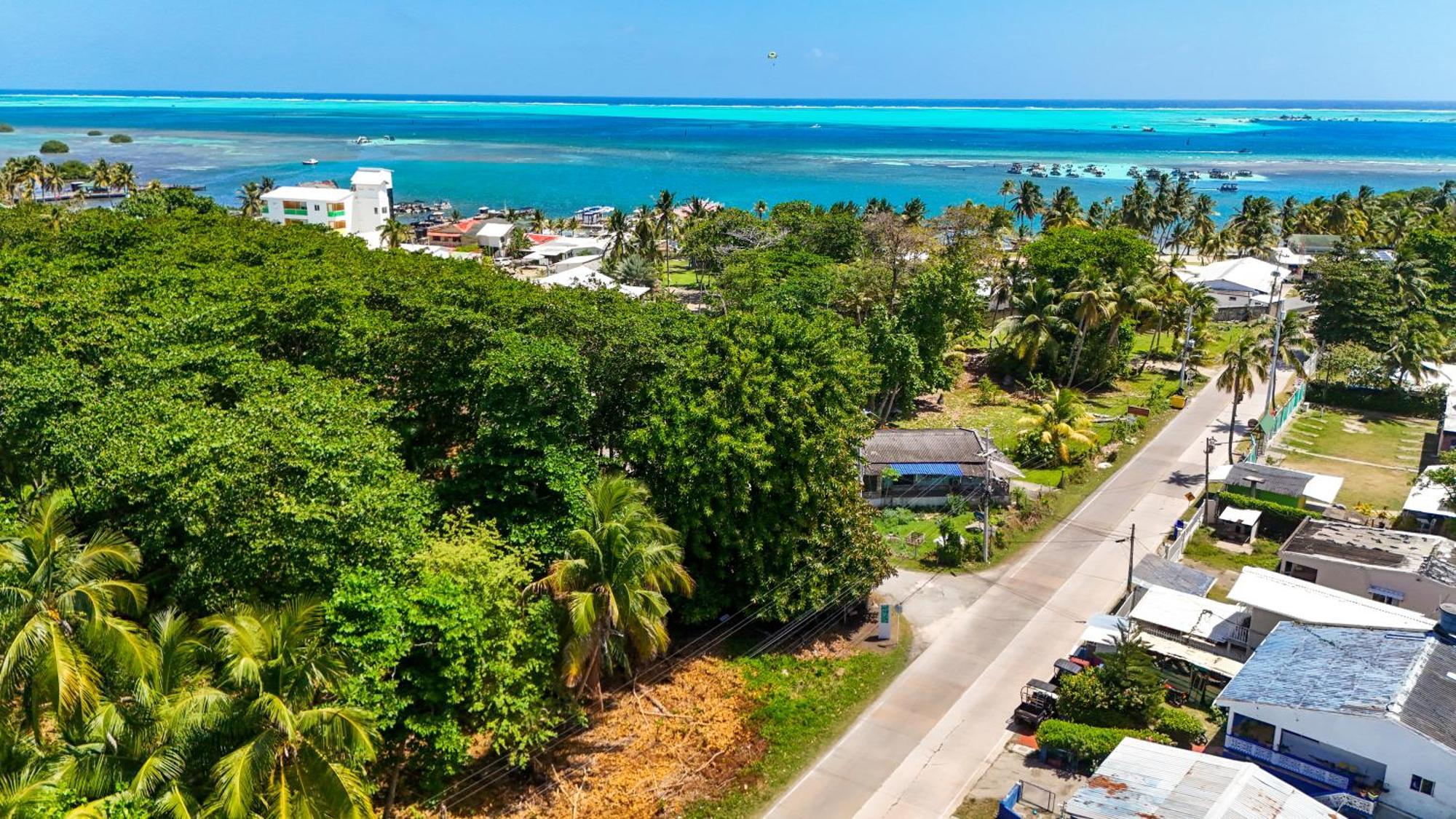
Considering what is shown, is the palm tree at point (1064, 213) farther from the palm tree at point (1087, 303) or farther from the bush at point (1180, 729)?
the bush at point (1180, 729)

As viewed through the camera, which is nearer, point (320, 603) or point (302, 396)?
point (320, 603)

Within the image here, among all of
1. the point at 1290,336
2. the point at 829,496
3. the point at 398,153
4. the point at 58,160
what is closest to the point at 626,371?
the point at 829,496

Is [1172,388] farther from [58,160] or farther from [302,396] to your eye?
[58,160]

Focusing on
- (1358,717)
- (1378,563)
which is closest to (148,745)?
(1358,717)

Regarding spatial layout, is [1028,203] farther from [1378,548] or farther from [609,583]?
[609,583]

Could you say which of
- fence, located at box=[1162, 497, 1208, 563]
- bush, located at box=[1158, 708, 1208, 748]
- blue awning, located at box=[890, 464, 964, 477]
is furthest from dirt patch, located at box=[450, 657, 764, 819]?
fence, located at box=[1162, 497, 1208, 563]
